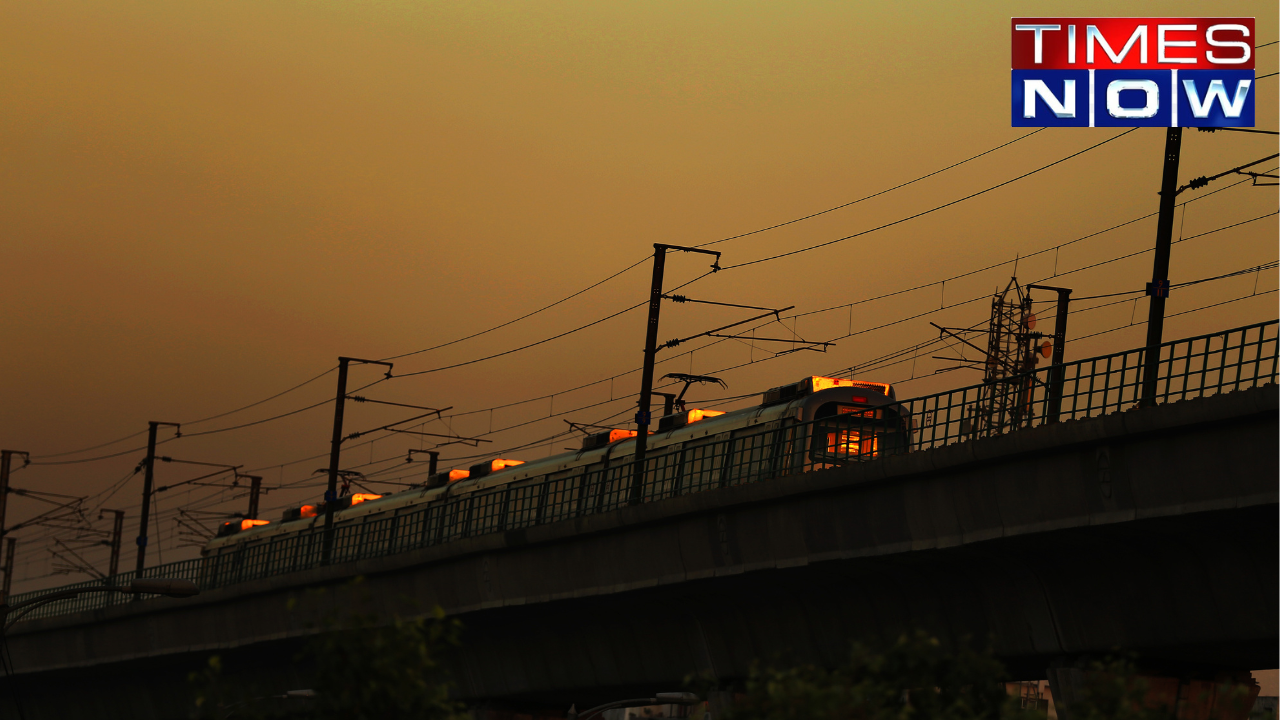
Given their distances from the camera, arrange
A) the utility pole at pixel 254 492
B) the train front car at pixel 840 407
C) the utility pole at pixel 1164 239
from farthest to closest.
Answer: the utility pole at pixel 254 492 → the train front car at pixel 840 407 → the utility pole at pixel 1164 239

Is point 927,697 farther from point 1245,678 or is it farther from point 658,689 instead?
point 658,689

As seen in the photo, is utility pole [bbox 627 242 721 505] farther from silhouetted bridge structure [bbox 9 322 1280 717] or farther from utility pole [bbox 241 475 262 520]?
utility pole [bbox 241 475 262 520]

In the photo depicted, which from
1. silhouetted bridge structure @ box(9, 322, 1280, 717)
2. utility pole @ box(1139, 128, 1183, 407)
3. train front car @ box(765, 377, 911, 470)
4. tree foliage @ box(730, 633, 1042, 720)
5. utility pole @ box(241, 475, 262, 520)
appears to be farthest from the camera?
utility pole @ box(241, 475, 262, 520)

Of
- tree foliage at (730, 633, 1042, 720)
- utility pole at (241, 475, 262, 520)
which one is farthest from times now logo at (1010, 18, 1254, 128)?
utility pole at (241, 475, 262, 520)

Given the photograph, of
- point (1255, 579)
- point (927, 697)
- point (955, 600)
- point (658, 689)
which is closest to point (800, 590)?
point (955, 600)

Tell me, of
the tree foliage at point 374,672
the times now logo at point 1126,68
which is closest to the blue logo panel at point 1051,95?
the times now logo at point 1126,68

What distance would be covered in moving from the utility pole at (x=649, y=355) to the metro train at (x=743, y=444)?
70 centimetres

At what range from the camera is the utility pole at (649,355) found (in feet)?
114

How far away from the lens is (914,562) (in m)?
24.3

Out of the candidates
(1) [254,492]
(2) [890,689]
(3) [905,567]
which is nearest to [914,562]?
(3) [905,567]

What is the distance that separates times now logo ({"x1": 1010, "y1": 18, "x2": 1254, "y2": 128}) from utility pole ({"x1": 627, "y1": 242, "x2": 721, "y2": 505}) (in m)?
12.5

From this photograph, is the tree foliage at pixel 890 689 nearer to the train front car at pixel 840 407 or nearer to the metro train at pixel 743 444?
the metro train at pixel 743 444

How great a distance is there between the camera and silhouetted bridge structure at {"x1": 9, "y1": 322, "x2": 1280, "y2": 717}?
63.5ft

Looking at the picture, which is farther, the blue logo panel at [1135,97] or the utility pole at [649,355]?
the utility pole at [649,355]
